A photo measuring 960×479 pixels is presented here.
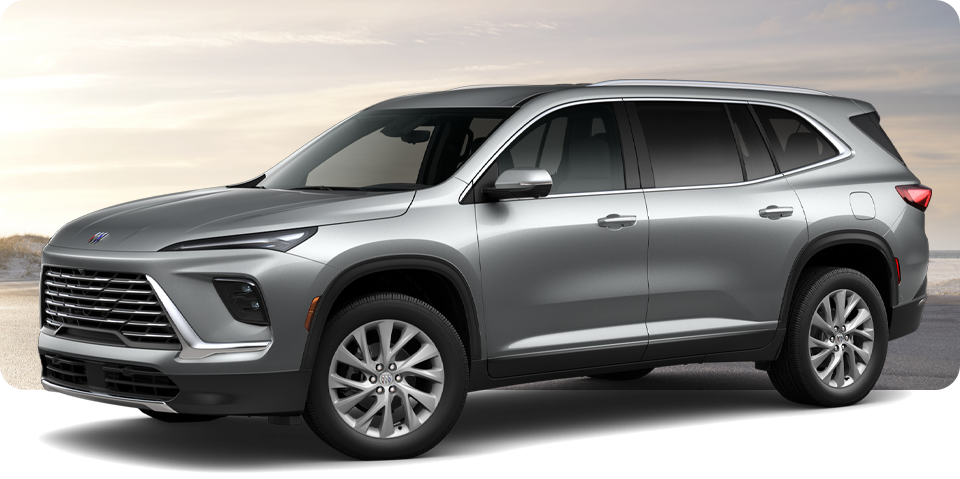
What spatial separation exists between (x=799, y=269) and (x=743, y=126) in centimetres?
110

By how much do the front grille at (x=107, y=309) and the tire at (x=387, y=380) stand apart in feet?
2.84

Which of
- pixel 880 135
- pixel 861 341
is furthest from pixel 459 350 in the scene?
pixel 880 135

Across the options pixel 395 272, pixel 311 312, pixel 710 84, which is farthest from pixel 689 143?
pixel 311 312

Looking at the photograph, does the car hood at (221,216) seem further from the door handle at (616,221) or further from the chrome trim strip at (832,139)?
the chrome trim strip at (832,139)

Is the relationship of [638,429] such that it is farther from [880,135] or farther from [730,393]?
[880,135]

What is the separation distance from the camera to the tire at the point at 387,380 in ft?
19.9

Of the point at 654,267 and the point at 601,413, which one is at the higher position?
the point at 654,267

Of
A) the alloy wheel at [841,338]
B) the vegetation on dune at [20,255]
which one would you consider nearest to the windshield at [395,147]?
the alloy wheel at [841,338]

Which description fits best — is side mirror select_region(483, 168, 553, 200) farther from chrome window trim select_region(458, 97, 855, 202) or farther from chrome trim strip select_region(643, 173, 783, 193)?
chrome trim strip select_region(643, 173, 783, 193)

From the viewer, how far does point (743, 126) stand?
316 inches

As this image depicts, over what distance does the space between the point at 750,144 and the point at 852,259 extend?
1.46 meters

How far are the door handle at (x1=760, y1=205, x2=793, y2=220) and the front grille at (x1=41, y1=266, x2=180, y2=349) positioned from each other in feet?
13.4

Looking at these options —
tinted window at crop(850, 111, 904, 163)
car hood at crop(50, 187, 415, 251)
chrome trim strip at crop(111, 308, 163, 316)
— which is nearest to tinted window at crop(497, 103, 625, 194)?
car hood at crop(50, 187, 415, 251)

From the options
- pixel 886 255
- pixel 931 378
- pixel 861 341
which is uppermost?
pixel 886 255
